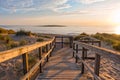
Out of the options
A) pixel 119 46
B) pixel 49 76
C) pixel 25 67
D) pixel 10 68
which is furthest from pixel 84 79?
pixel 119 46

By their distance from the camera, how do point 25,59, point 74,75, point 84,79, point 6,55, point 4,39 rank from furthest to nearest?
point 4,39 < point 74,75 < point 84,79 < point 25,59 < point 6,55

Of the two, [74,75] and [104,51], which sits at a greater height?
[104,51]

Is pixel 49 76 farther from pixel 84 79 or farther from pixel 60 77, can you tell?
pixel 84 79

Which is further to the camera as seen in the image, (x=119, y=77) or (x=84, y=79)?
(x=119, y=77)

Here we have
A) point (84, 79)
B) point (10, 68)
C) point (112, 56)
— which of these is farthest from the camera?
point (10, 68)

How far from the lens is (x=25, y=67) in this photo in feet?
11.3

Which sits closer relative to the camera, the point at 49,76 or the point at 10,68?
Answer: the point at 49,76

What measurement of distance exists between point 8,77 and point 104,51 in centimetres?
410

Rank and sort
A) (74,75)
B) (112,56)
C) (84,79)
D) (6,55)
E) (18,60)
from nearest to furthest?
(6,55) → (112,56) → (84,79) → (74,75) → (18,60)

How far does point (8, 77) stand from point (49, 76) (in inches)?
63.9

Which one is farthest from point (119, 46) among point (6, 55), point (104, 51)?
point (6, 55)

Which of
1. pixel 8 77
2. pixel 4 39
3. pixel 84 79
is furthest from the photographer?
pixel 4 39

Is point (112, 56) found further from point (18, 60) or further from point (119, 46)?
point (119, 46)

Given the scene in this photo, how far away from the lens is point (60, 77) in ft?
16.7
